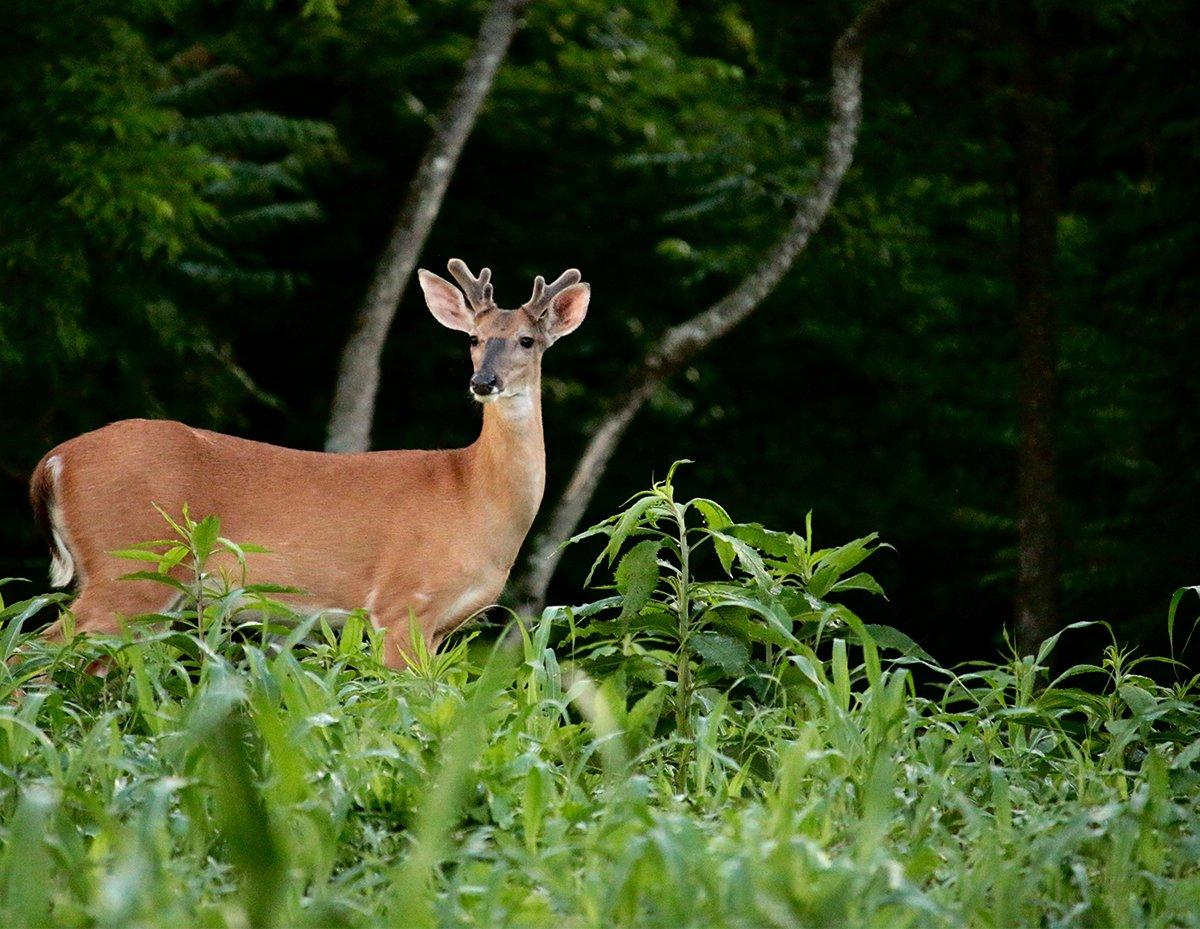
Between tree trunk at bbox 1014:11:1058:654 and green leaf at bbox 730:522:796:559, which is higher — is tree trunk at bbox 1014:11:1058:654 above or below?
below

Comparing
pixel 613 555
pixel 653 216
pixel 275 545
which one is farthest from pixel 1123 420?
pixel 613 555

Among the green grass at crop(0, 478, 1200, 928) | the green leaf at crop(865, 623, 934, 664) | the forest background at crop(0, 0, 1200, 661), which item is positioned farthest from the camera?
the forest background at crop(0, 0, 1200, 661)

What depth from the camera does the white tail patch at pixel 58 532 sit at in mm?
6297

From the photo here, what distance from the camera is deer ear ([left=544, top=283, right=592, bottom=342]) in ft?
22.8

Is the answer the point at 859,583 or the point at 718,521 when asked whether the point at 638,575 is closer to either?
the point at 718,521

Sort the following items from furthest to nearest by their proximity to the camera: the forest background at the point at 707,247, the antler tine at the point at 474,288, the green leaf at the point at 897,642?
the forest background at the point at 707,247 → the antler tine at the point at 474,288 → the green leaf at the point at 897,642

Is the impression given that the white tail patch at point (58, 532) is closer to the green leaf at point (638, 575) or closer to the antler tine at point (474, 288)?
the antler tine at point (474, 288)

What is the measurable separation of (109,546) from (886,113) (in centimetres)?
657

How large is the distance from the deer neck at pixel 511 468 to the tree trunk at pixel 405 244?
2.57 m

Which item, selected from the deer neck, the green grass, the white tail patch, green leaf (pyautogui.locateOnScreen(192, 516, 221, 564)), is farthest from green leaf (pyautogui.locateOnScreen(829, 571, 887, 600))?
the white tail patch

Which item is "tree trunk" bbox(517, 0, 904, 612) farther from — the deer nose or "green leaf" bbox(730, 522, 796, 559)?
"green leaf" bbox(730, 522, 796, 559)

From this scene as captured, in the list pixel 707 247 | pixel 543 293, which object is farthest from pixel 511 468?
pixel 707 247

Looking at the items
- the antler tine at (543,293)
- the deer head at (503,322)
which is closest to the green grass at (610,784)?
the deer head at (503,322)

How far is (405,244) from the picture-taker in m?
9.45
